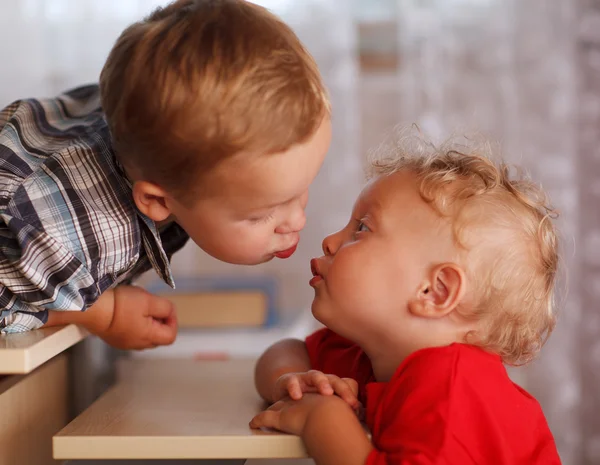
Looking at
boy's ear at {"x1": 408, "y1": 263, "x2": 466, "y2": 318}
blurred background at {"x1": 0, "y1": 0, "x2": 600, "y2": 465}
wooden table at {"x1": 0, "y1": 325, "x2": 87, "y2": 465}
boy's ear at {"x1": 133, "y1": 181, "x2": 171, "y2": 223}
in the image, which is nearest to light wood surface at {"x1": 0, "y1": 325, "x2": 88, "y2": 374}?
wooden table at {"x1": 0, "y1": 325, "x2": 87, "y2": 465}

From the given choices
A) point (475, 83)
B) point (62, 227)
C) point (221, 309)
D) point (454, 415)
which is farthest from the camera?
point (475, 83)

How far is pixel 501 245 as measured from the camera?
2.43 feet

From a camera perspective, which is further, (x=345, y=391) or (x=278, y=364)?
(x=278, y=364)

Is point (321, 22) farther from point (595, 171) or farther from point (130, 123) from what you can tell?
point (130, 123)

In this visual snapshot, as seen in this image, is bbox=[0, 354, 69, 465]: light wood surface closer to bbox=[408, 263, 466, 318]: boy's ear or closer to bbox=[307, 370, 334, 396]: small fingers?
bbox=[307, 370, 334, 396]: small fingers

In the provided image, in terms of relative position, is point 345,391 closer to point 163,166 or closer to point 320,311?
point 320,311

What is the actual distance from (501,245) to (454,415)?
7.3 inches

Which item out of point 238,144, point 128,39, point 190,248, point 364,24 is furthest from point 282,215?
point 364,24

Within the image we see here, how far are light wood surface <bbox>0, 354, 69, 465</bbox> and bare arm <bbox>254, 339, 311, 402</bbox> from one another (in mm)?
257

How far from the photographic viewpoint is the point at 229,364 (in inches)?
42.7

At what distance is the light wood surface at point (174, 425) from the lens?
67cm

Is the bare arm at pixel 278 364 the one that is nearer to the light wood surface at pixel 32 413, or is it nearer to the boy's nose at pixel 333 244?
the boy's nose at pixel 333 244

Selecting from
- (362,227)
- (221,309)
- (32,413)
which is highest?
(362,227)

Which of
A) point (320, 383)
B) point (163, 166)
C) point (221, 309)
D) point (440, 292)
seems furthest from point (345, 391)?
point (221, 309)
